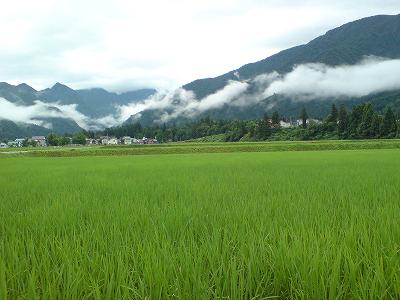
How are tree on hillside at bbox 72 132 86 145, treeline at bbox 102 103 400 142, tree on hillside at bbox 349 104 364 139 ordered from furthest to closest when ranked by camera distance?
tree on hillside at bbox 72 132 86 145 → tree on hillside at bbox 349 104 364 139 → treeline at bbox 102 103 400 142

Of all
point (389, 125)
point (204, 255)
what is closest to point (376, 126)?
point (389, 125)

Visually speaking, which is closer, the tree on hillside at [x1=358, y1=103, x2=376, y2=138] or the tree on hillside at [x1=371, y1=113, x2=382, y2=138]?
the tree on hillside at [x1=371, y1=113, x2=382, y2=138]

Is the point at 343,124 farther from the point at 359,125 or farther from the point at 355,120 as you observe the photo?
the point at 359,125

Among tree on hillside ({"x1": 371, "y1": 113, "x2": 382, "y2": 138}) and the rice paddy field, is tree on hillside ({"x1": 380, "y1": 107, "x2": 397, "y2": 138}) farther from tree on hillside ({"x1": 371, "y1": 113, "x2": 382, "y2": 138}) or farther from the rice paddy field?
the rice paddy field

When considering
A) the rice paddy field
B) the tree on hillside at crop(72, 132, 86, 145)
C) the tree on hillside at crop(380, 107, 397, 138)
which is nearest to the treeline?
the tree on hillside at crop(380, 107, 397, 138)

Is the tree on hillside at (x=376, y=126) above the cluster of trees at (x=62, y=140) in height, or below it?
below

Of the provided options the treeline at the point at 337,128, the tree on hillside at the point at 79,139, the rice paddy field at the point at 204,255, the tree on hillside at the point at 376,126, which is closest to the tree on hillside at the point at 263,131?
the treeline at the point at 337,128

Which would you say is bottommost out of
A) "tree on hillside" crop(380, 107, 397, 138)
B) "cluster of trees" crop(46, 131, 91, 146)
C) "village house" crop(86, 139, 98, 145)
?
"tree on hillside" crop(380, 107, 397, 138)

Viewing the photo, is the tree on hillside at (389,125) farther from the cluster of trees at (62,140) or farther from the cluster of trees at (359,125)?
the cluster of trees at (62,140)

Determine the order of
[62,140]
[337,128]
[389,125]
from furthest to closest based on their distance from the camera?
[62,140]
[337,128]
[389,125]

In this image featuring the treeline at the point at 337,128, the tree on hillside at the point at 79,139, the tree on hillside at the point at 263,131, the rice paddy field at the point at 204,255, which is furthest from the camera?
the tree on hillside at the point at 79,139

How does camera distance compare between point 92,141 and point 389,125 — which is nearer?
point 389,125

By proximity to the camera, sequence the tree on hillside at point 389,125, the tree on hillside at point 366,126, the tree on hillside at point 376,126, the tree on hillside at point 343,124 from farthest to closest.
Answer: the tree on hillside at point 343,124 < the tree on hillside at point 366,126 < the tree on hillside at point 376,126 < the tree on hillside at point 389,125

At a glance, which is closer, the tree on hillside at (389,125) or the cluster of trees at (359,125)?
the tree on hillside at (389,125)
